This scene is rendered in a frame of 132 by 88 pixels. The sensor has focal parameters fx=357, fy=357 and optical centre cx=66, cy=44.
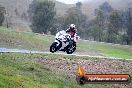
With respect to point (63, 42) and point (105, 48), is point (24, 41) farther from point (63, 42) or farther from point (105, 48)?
point (105, 48)

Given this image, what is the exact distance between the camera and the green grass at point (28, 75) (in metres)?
20.1

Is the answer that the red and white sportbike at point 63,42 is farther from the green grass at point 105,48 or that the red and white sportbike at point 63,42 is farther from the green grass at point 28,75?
the green grass at point 105,48

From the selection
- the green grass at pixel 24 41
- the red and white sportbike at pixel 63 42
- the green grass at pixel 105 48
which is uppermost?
the red and white sportbike at pixel 63 42

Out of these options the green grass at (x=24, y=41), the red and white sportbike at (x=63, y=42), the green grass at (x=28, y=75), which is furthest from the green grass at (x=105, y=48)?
the green grass at (x=28, y=75)

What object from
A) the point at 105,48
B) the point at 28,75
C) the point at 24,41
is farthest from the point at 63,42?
the point at 105,48

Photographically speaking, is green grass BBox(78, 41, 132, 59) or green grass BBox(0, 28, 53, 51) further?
green grass BBox(78, 41, 132, 59)

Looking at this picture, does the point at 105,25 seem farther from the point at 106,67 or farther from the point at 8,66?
the point at 8,66

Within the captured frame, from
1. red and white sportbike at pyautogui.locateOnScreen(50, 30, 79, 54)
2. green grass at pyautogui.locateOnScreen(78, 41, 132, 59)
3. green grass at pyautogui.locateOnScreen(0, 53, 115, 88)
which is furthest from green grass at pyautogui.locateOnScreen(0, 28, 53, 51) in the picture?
green grass at pyautogui.locateOnScreen(0, 53, 115, 88)

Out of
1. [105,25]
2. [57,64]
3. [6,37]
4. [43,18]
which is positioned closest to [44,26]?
[43,18]

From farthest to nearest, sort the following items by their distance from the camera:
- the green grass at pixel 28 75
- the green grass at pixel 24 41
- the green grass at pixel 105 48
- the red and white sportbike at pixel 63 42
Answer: the green grass at pixel 105 48 → the green grass at pixel 24 41 → the red and white sportbike at pixel 63 42 → the green grass at pixel 28 75

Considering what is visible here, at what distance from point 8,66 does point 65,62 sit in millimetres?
6242

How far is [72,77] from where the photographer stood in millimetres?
25094

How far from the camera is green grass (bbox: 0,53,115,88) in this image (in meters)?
20.1

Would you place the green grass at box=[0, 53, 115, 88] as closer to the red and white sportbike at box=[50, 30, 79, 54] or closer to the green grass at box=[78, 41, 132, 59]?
the red and white sportbike at box=[50, 30, 79, 54]
